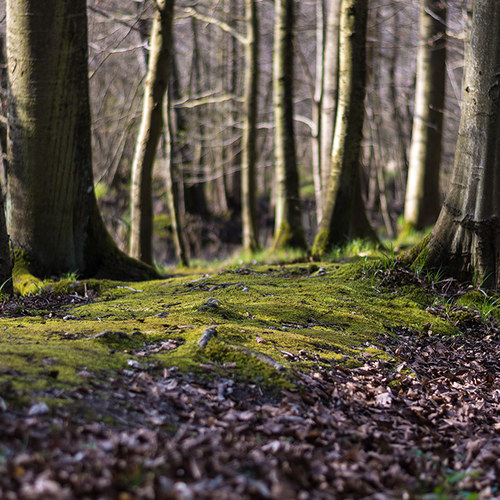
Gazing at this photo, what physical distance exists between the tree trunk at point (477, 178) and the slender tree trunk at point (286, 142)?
4841mm

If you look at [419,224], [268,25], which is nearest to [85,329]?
[419,224]

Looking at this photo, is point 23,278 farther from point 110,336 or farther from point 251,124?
point 251,124

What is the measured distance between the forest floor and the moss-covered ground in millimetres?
17

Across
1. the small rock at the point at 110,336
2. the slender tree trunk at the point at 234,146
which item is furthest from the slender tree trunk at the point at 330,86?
the small rock at the point at 110,336

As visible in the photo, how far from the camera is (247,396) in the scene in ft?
10.2

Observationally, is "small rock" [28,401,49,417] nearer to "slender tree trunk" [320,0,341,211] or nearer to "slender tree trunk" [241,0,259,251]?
"slender tree trunk" [320,0,341,211]

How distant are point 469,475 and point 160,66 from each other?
7.22 m

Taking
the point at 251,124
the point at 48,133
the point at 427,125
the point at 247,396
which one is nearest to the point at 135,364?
the point at 247,396

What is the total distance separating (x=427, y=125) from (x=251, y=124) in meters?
3.81

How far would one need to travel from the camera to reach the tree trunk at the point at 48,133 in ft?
20.0

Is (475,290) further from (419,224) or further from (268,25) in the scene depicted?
(268,25)

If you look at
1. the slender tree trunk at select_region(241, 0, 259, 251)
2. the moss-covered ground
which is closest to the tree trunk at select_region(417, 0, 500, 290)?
the moss-covered ground

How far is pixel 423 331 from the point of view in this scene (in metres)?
5.08

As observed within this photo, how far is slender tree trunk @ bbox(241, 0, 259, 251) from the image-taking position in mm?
11602
